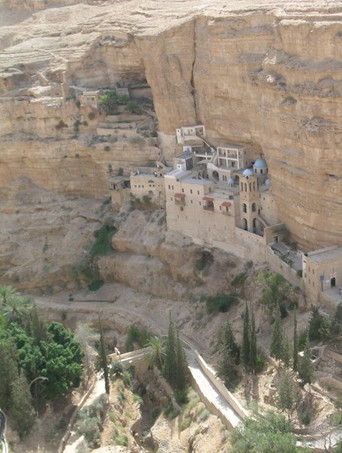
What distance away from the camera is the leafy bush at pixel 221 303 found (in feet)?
144

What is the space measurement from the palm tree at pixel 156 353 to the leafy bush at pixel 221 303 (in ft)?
17.2

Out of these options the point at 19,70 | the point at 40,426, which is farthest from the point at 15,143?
the point at 40,426

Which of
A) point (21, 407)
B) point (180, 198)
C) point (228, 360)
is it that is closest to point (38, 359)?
point (21, 407)

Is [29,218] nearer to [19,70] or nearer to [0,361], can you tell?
[19,70]

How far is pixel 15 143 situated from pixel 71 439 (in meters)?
28.0

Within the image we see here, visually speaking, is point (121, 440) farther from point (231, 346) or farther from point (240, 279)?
point (240, 279)

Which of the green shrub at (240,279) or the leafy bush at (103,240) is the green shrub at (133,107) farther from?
the green shrub at (240,279)

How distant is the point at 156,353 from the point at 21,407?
9.41 m

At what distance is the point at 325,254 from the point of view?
1507 inches

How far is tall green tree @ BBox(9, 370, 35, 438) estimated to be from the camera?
32125 millimetres

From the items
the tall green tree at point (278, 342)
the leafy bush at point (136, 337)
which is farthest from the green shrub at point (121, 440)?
the leafy bush at point (136, 337)

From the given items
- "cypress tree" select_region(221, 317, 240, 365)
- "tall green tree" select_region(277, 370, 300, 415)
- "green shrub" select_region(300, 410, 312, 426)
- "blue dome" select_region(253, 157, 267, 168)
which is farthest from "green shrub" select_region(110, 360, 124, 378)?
"blue dome" select_region(253, 157, 267, 168)

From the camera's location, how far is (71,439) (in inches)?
1330

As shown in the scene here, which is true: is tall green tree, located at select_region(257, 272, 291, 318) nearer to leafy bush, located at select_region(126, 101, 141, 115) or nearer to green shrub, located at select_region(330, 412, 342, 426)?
green shrub, located at select_region(330, 412, 342, 426)
